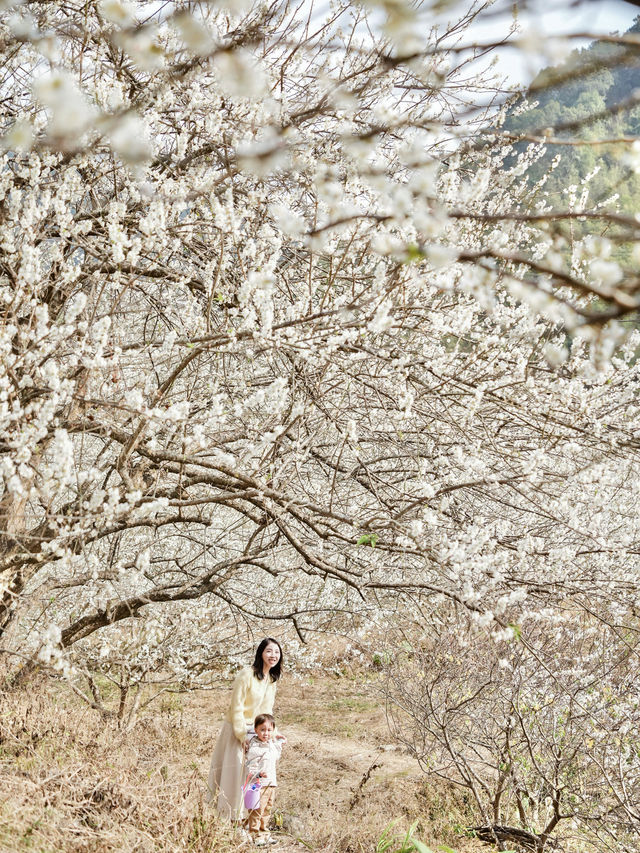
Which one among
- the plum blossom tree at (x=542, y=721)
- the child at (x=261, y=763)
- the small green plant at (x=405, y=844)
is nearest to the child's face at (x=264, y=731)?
the child at (x=261, y=763)

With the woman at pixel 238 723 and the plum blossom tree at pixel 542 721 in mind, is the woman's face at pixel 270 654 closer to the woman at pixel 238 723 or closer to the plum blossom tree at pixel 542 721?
the woman at pixel 238 723

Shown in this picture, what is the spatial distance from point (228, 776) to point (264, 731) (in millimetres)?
441

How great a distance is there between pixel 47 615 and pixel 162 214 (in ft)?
16.1

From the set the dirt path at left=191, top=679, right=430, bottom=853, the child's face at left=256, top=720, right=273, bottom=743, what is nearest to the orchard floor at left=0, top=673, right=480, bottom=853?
the dirt path at left=191, top=679, right=430, bottom=853

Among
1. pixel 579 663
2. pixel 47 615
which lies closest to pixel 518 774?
pixel 579 663

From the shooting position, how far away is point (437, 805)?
25.4 ft

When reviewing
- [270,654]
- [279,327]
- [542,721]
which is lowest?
[542,721]

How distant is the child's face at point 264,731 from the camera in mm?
5426

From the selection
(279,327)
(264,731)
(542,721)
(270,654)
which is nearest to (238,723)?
(264,731)

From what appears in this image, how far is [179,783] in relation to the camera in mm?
5117

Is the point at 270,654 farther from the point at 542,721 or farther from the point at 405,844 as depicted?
the point at 542,721

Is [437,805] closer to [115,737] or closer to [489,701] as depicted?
[489,701]

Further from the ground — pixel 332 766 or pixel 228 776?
pixel 332 766

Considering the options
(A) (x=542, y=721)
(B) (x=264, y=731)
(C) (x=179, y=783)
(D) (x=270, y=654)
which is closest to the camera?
(C) (x=179, y=783)
